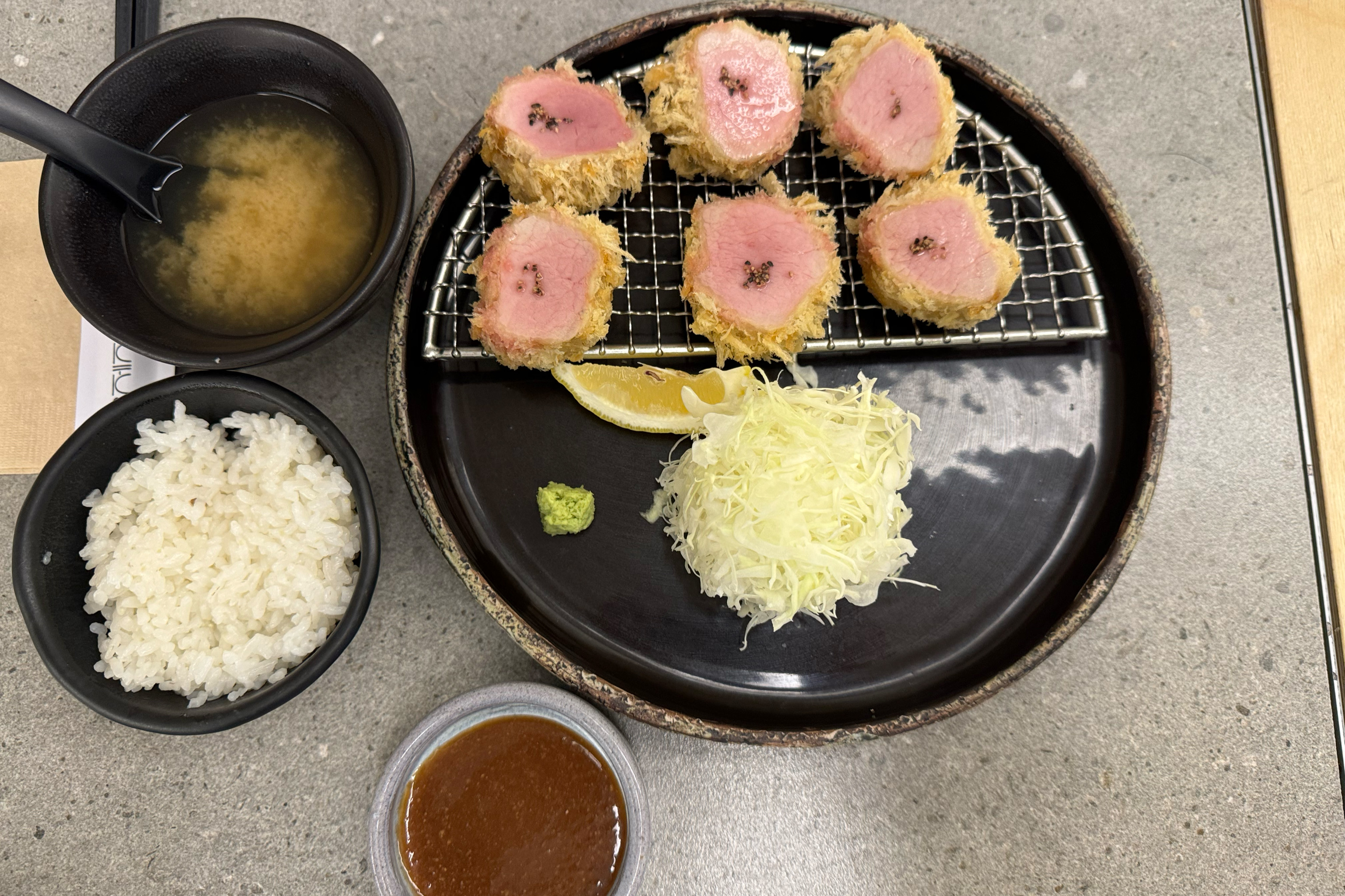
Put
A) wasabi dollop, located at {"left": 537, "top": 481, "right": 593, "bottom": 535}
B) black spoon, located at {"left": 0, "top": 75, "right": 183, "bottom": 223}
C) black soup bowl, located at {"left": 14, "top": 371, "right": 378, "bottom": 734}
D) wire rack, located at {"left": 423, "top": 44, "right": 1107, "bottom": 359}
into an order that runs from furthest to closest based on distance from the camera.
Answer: wire rack, located at {"left": 423, "top": 44, "right": 1107, "bottom": 359} → wasabi dollop, located at {"left": 537, "top": 481, "right": 593, "bottom": 535} → black soup bowl, located at {"left": 14, "top": 371, "right": 378, "bottom": 734} → black spoon, located at {"left": 0, "top": 75, "right": 183, "bottom": 223}

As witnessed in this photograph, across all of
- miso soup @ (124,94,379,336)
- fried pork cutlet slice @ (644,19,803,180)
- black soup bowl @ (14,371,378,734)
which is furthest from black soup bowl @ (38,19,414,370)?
fried pork cutlet slice @ (644,19,803,180)

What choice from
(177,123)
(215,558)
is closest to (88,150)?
(177,123)

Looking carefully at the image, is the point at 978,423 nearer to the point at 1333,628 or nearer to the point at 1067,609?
the point at 1067,609

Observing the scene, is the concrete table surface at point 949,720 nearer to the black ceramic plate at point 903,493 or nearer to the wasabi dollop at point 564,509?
the black ceramic plate at point 903,493

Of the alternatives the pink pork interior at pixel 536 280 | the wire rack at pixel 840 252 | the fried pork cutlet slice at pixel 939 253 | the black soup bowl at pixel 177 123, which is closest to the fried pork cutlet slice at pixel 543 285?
the pink pork interior at pixel 536 280

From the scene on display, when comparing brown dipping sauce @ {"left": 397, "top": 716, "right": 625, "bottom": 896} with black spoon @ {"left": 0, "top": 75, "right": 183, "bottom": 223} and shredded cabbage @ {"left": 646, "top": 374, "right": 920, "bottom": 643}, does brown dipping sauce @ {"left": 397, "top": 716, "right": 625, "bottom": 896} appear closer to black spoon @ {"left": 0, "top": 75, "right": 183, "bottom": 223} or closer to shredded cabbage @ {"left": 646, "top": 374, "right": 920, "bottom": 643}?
shredded cabbage @ {"left": 646, "top": 374, "right": 920, "bottom": 643}

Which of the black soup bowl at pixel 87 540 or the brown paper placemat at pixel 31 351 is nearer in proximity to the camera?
the black soup bowl at pixel 87 540
